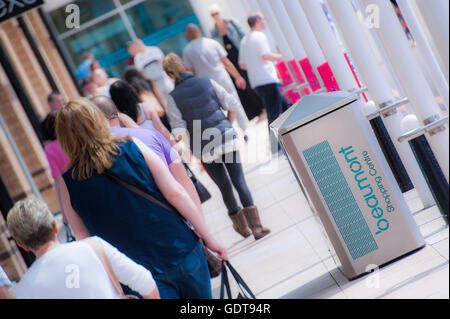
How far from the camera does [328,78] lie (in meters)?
5.57

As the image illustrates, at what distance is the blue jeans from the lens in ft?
10.3

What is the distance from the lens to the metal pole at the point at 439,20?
9.22 ft

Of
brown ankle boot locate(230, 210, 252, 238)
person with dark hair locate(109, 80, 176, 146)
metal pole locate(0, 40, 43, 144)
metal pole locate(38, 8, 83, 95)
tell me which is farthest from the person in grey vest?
metal pole locate(38, 8, 83, 95)

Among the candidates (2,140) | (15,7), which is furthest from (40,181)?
(15,7)

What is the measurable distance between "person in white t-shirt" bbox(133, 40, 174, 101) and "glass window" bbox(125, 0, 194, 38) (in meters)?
9.51

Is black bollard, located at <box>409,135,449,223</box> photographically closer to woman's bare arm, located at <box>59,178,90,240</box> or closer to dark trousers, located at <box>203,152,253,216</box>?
woman's bare arm, located at <box>59,178,90,240</box>

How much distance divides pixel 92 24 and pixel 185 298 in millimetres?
17088

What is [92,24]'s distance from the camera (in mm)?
19297

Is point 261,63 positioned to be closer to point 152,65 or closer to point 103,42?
point 152,65

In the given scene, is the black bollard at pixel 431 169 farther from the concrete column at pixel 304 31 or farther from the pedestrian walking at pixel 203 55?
the pedestrian walking at pixel 203 55

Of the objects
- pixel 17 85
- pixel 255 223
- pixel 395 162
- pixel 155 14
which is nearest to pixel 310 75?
pixel 255 223

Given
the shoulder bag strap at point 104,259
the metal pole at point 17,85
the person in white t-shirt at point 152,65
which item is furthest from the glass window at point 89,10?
the shoulder bag strap at point 104,259

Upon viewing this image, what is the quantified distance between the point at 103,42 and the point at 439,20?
1743 cm

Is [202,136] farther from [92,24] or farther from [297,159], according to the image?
[92,24]
